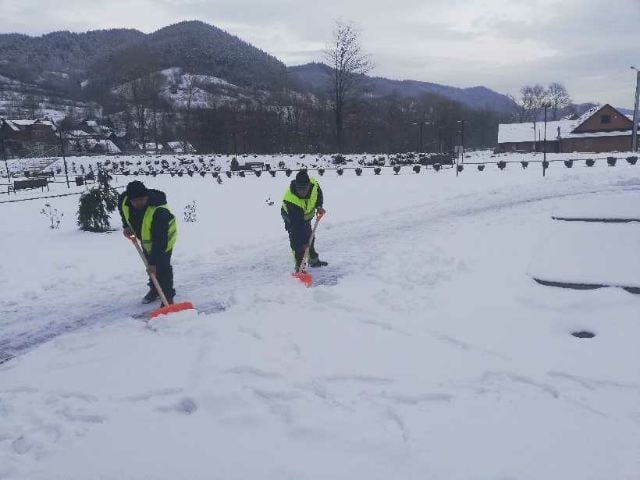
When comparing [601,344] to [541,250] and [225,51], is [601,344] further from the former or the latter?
[225,51]

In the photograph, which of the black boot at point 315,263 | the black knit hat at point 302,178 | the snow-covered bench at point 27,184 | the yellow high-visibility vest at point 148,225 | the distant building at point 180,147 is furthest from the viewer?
the distant building at point 180,147

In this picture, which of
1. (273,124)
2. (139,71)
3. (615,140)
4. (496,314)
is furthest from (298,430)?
(139,71)

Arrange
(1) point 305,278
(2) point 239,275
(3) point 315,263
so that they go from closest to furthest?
(1) point 305,278
(2) point 239,275
(3) point 315,263

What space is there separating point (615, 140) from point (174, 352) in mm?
53952

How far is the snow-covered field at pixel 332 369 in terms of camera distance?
9.48 ft

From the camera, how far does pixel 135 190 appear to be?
522 cm

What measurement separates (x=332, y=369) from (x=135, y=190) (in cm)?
288

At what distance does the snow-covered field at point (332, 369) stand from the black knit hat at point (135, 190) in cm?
131

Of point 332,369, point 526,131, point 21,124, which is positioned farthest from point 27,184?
point 526,131

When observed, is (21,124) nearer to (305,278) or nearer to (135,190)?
(135,190)

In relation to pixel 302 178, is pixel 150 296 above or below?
below

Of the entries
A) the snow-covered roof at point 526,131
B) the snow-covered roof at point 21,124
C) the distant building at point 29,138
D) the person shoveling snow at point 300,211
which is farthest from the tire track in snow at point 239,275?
the snow-covered roof at point 21,124

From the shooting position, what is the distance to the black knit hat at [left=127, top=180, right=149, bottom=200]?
205 inches

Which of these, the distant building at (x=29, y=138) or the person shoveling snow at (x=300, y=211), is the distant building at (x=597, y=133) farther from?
the distant building at (x=29, y=138)
